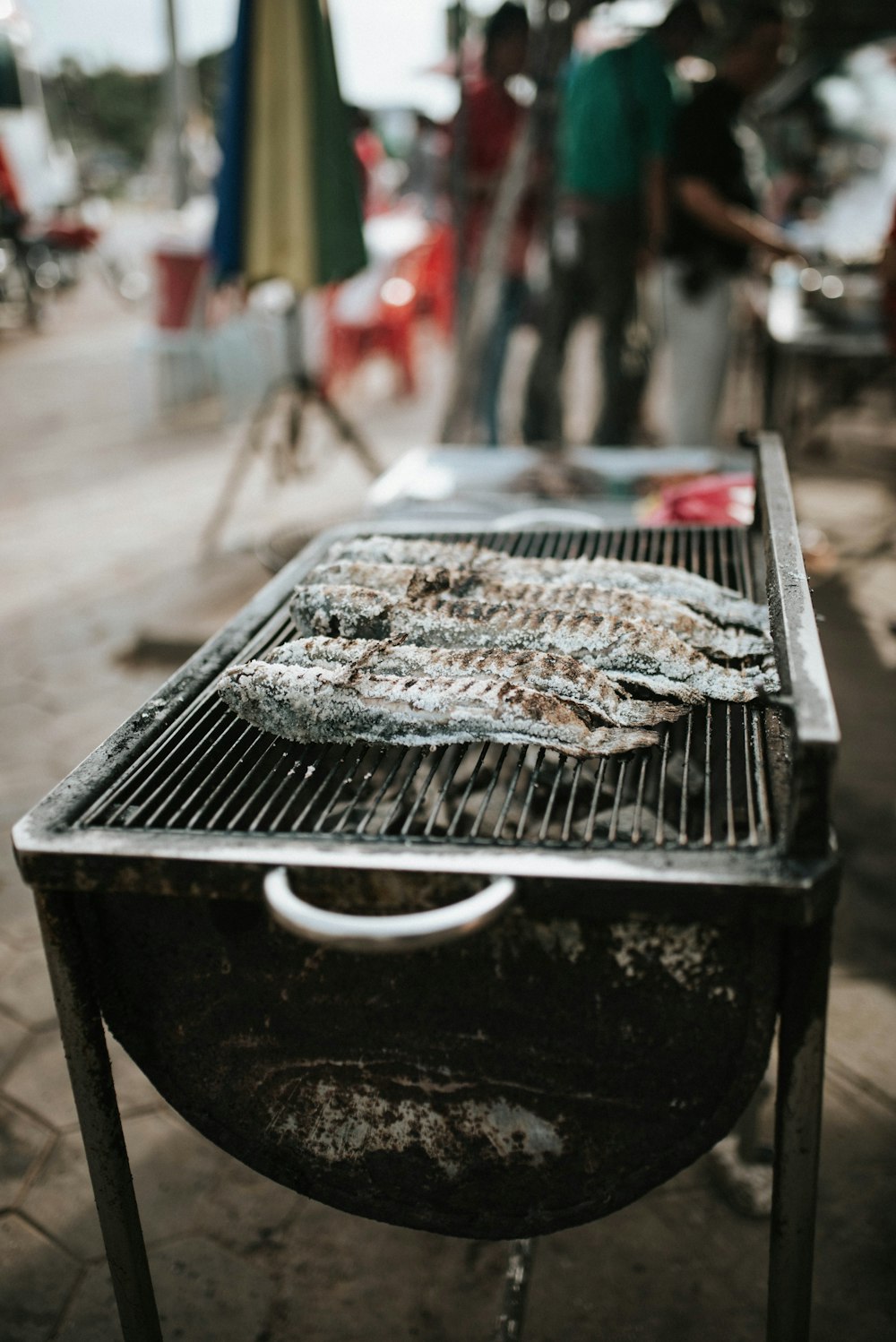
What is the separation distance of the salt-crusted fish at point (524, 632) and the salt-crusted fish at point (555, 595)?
0.05 m

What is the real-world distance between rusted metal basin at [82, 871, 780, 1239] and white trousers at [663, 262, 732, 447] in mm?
4712

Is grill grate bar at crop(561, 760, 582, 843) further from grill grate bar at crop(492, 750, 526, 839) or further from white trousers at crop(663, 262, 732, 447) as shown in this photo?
white trousers at crop(663, 262, 732, 447)

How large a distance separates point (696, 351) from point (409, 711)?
452 cm

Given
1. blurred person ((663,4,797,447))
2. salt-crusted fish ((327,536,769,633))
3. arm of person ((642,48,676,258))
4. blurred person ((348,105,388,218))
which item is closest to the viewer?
salt-crusted fish ((327,536,769,633))

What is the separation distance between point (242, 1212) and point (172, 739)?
112cm

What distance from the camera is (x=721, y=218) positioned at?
192 inches

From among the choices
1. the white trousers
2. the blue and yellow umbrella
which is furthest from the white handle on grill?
the white trousers

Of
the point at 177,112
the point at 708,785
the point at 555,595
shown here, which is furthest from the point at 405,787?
the point at 177,112

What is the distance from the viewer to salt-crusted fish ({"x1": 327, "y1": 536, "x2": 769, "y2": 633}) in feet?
5.89

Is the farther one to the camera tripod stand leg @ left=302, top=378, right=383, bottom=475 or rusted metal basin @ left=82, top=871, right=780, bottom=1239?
tripod stand leg @ left=302, top=378, right=383, bottom=475

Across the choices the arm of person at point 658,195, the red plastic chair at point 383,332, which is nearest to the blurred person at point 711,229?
the arm of person at point 658,195

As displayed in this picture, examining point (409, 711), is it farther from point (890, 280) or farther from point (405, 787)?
point (890, 280)

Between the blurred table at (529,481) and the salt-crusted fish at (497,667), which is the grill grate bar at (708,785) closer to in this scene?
the salt-crusted fish at (497,667)

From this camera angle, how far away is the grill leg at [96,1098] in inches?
52.1
